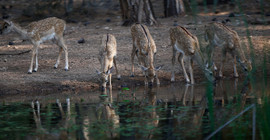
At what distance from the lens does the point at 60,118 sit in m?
7.95

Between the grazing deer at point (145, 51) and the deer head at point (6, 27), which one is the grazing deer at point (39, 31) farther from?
the grazing deer at point (145, 51)

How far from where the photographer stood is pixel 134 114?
26.3 feet

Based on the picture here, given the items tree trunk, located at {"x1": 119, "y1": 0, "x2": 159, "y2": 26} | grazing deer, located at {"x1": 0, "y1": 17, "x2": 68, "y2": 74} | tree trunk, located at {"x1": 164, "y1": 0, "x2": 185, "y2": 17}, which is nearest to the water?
grazing deer, located at {"x1": 0, "y1": 17, "x2": 68, "y2": 74}

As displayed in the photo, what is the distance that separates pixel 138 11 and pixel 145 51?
5.92 m

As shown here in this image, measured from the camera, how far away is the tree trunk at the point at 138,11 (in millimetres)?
16969

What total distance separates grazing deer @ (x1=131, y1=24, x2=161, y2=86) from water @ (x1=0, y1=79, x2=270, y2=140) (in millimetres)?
440

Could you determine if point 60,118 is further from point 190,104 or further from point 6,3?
point 6,3

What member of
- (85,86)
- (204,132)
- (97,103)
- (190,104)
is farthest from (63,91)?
(204,132)

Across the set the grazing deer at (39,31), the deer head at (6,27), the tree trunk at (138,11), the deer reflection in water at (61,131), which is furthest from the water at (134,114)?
the tree trunk at (138,11)

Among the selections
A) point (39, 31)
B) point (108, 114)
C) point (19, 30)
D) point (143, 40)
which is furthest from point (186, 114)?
point (19, 30)

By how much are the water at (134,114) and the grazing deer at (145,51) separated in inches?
17.3

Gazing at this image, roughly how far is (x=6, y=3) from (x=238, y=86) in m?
17.6

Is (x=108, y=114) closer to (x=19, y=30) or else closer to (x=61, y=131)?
(x=61, y=131)

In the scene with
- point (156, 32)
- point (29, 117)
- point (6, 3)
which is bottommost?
point (29, 117)
